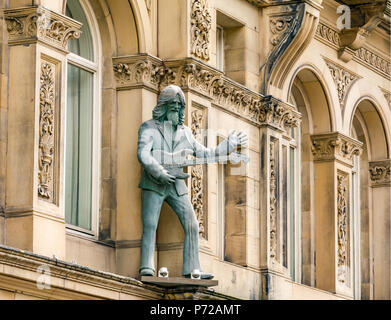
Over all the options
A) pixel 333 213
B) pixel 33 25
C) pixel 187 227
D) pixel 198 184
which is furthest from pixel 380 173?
pixel 33 25

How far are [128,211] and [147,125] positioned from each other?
1243mm

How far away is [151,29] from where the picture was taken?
28781 mm

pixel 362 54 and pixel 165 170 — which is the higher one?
pixel 362 54

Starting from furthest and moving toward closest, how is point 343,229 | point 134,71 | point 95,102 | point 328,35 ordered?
point 328,35 < point 343,229 < point 134,71 < point 95,102

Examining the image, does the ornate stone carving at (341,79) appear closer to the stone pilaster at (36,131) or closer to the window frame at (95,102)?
the window frame at (95,102)

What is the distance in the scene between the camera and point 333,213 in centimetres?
3403

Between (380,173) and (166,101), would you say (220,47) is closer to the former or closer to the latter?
(166,101)

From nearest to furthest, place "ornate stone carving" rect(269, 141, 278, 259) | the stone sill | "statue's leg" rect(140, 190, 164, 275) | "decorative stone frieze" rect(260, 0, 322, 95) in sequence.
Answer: the stone sill, "statue's leg" rect(140, 190, 164, 275), "ornate stone carving" rect(269, 141, 278, 259), "decorative stone frieze" rect(260, 0, 322, 95)

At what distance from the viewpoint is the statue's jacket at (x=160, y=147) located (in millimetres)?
27438

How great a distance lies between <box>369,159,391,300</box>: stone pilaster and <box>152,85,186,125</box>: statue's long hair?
9324 mm

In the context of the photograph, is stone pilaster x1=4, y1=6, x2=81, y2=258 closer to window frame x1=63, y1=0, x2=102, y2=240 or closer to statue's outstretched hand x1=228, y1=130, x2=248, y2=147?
window frame x1=63, y1=0, x2=102, y2=240

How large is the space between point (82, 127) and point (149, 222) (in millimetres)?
1631

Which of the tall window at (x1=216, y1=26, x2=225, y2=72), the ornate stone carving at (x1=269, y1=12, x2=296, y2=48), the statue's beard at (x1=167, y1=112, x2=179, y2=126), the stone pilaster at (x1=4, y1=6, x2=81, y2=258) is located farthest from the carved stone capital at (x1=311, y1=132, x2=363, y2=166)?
the stone pilaster at (x1=4, y1=6, x2=81, y2=258)

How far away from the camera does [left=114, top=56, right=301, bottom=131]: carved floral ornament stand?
1116 inches
